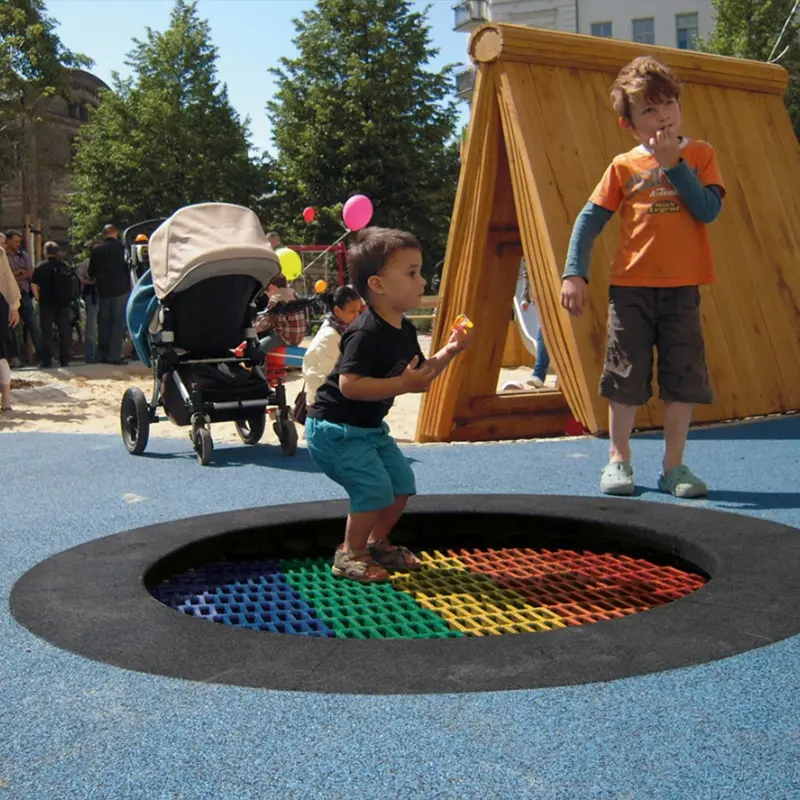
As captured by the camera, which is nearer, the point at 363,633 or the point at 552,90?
the point at 363,633

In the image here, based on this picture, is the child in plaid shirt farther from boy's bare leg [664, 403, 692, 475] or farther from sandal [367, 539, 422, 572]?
sandal [367, 539, 422, 572]

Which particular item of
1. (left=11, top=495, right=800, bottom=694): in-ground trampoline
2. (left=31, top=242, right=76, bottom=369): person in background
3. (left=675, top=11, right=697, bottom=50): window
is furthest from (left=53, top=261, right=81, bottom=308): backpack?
(left=675, top=11, right=697, bottom=50): window

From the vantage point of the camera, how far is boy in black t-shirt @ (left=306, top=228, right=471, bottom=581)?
343 centimetres

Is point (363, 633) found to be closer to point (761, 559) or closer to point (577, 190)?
point (761, 559)

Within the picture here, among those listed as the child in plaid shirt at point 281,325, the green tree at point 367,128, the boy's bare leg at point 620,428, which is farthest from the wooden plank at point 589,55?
the green tree at point 367,128

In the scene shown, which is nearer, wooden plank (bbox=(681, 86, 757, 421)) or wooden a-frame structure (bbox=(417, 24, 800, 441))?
wooden a-frame structure (bbox=(417, 24, 800, 441))

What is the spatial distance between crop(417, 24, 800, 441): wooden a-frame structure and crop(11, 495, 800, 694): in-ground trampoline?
2.60m

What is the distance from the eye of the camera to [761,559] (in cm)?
335

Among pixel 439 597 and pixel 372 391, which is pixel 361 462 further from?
pixel 439 597

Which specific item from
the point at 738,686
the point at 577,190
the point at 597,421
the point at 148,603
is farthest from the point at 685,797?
the point at 577,190

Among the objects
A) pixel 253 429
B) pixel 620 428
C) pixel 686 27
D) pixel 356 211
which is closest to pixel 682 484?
pixel 620 428

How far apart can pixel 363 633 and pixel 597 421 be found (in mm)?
3852

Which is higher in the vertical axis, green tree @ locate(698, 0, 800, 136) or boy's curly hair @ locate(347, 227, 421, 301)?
green tree @ locate(698, 0, 800, 136)

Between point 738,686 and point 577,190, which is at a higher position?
point 577,190
